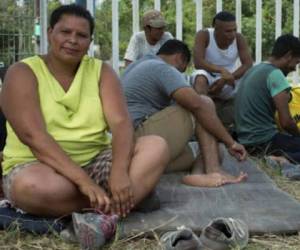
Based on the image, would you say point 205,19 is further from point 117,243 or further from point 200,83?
point 117,243

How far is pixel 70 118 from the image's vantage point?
8.78ft

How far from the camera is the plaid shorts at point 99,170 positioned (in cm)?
260

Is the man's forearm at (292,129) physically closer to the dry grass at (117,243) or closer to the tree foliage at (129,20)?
the dry grass at (117,243)

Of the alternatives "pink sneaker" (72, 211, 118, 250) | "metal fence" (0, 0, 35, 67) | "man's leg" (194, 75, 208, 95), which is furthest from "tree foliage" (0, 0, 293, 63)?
"pink sneaker" (72, 211, 118, 250)

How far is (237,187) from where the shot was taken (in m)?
3.33

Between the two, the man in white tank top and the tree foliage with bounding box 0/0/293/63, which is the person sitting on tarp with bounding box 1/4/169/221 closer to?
the man in white tank top

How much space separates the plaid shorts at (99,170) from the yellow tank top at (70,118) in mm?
29

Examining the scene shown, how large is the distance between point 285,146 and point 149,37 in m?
1.79

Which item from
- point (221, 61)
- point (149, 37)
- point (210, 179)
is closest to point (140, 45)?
point (149, 37)

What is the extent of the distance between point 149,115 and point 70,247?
131cm

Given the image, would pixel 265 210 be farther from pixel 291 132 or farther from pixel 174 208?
pixel 291 132

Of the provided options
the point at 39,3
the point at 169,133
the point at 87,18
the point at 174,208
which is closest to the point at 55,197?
the point at 174,208

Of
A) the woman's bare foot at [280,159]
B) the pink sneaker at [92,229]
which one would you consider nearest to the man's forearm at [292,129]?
the woman's bare foot at [280,159]

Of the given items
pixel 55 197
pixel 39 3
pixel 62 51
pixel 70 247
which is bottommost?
pixel 70 247
